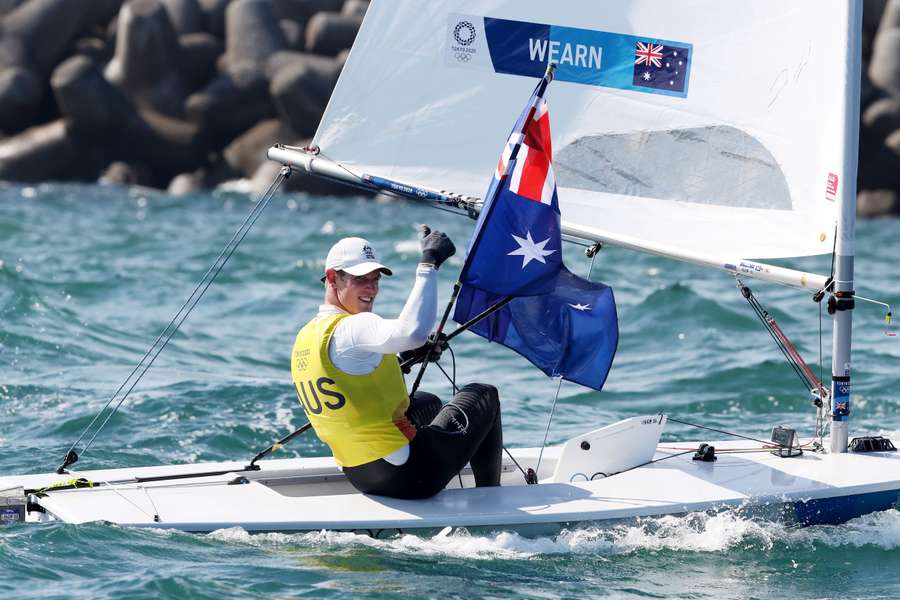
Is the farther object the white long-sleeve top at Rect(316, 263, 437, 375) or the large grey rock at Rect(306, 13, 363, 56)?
the large grey rock at Rect(306, 13, 363, 56)

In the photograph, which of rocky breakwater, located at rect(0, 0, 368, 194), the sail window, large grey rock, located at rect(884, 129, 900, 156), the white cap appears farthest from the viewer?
rocky breakwater, located at rect(0, 0, 368, 194)

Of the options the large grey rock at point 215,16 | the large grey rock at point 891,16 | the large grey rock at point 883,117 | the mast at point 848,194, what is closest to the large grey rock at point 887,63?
the large grey rock at point 891,16

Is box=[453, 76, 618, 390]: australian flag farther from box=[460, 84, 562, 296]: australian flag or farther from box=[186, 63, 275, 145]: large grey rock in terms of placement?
box=[186, 63, 275, 145]: large grey rock

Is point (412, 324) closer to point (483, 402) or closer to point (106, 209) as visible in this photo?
point (483, 402)

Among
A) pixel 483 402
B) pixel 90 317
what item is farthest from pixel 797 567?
pixel 90 317

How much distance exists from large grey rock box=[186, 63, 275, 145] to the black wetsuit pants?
1736cm

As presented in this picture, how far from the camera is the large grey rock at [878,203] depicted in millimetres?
19688

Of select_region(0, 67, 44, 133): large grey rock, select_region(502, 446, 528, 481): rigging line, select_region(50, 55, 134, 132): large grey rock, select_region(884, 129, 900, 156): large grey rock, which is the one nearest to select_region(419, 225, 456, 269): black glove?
select_region(502, 446, 528, 481): rigging line

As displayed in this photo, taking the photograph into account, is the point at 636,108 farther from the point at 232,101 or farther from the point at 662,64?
the point at 232,101

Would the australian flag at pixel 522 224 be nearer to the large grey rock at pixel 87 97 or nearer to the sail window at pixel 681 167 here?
the sail window at pixel 681 167

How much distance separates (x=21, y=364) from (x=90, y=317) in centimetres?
177

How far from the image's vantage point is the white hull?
448 cm

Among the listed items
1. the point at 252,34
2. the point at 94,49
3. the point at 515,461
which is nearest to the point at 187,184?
the point at 252,34

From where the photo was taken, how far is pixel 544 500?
15.3 feet
